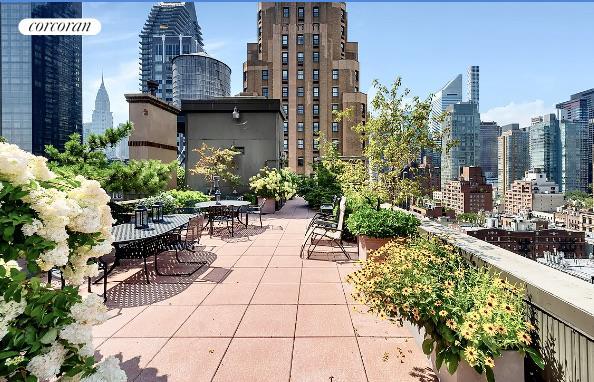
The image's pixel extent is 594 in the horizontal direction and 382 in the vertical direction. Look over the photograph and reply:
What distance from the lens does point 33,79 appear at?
91938 mm

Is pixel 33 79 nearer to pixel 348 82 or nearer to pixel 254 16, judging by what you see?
pixel 254 16

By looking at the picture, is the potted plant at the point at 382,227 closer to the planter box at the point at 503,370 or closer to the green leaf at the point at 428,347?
the green leaf at the point at 428,347

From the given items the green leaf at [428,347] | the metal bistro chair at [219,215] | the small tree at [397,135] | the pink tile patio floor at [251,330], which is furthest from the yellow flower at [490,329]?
the metal bistro chair at [219,215]

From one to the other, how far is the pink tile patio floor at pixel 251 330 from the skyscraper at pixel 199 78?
482 feet

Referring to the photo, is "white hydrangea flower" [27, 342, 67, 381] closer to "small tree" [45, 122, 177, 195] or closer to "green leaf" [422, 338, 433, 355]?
"green leaf" [422, 338, 433, 355]

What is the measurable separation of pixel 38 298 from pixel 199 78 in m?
161

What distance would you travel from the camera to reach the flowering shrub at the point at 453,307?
258cm

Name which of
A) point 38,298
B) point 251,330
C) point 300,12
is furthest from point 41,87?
point 38,298

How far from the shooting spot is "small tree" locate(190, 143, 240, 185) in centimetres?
1652

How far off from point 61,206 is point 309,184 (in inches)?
722

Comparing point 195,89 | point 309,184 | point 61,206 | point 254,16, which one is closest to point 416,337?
point 61,206

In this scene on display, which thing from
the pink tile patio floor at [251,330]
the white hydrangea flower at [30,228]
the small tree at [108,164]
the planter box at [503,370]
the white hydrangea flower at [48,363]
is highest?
the small tree at [108,164]

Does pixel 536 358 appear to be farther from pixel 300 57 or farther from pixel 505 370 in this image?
pixel 300 57

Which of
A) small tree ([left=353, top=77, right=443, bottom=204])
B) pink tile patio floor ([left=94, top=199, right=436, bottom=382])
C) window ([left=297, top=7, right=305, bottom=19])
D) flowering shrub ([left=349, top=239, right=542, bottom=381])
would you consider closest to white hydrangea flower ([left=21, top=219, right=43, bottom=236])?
pink tile patio floor ([left=94, top=199, right=436, bottom=382])
